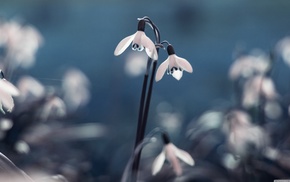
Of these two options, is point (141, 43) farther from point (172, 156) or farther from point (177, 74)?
point (172, 156)

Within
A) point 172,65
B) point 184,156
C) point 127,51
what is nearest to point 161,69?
point 172,65

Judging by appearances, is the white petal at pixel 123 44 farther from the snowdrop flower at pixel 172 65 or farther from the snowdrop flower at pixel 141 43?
the snowdrop flower at pixel 172 65

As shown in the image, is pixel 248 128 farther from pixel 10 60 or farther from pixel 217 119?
pixel 10 60

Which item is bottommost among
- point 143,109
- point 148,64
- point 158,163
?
point 158,163

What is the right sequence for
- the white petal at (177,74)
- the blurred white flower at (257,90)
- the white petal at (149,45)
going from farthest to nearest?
the blurred white flower at (257,90), the white petal at (177,74), the white petal at (149,45)

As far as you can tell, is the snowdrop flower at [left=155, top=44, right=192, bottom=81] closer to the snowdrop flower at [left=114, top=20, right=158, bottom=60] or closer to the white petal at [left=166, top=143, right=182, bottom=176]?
the snowdrop flower at [left=114, top=20, right=158, bottom=60]

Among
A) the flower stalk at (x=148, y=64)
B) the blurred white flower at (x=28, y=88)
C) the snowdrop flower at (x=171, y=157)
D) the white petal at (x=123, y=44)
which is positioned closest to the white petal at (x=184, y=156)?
the snowdrop flower at (x=171, y=157)
